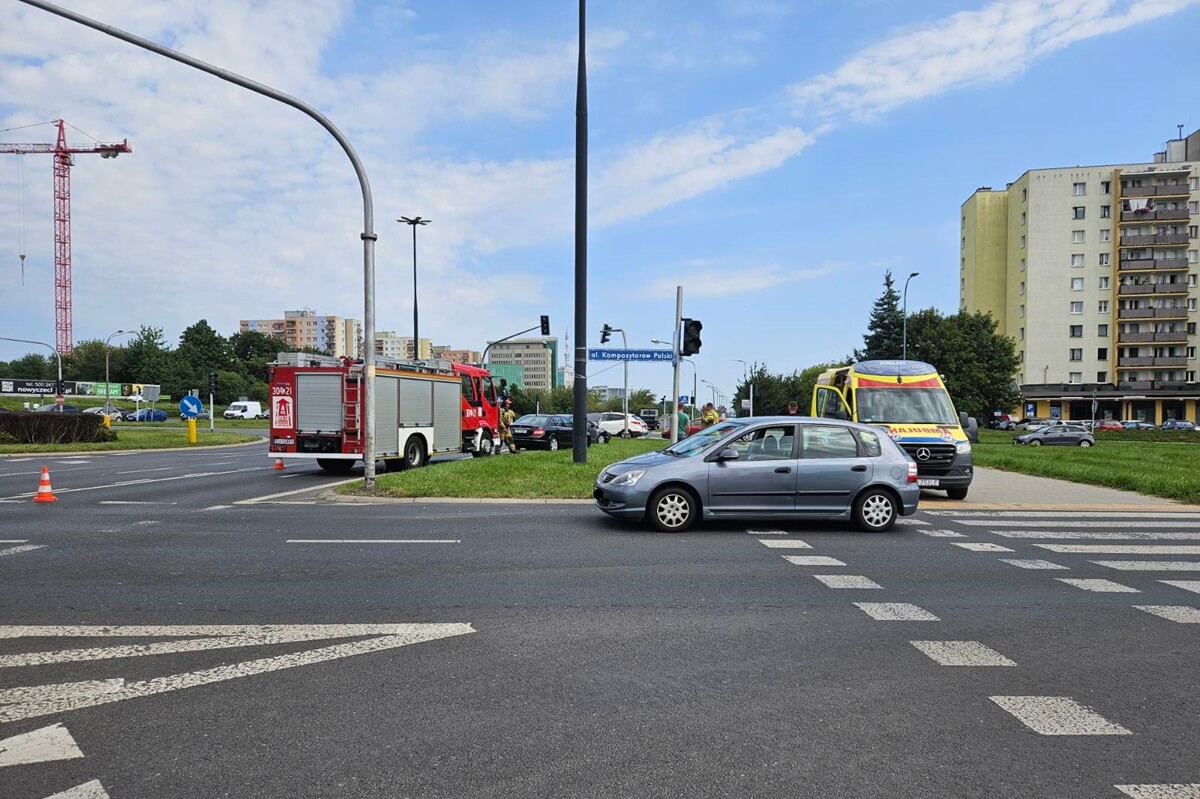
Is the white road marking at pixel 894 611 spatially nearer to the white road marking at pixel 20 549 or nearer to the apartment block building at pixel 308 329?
the white road marking at pixel 20 549

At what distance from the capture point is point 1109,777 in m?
3.38

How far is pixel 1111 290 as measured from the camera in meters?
76.4

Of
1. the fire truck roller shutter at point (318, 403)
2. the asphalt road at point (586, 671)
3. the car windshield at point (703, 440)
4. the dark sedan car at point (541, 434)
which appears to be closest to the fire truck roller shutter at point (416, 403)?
the fire truck roller shutter at point (318, 403)

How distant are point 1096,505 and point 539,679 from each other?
1268cm

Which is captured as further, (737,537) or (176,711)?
(737,537)

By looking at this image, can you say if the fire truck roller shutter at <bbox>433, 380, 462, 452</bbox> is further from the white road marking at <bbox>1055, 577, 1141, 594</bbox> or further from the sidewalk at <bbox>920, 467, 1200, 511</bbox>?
the white road marking at <bbox>1055, 577, 1141, 594</bbox>

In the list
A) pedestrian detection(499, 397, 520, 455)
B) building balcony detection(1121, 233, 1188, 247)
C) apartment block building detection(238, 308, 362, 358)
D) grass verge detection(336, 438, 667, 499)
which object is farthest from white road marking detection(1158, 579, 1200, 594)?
apartment block building detection(238, 308, 362, 358)

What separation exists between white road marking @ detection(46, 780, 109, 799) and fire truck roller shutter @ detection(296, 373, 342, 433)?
15.6 meters

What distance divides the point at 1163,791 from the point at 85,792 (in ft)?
13.7

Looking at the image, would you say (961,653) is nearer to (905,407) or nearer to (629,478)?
(629,478)

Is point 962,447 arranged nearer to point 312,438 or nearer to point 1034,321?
point 312,438

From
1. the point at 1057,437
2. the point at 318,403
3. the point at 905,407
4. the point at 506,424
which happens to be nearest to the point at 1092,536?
the point at 905,407

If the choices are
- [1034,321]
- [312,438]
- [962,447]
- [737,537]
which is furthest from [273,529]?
[1034,321]

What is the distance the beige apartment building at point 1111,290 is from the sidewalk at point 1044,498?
65792mm
